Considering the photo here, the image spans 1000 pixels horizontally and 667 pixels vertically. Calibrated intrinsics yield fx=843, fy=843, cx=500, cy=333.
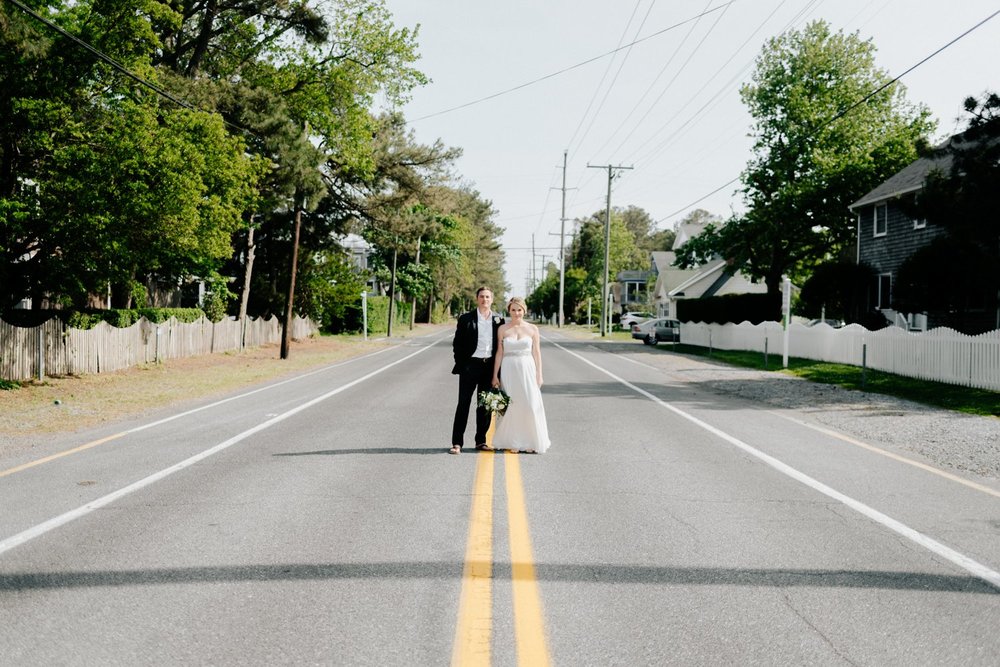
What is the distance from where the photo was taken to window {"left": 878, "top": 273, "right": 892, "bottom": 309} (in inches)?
1334

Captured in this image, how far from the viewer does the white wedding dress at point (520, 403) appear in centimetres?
925

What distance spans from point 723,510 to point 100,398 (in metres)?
13.7

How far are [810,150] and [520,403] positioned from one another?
1552 inches

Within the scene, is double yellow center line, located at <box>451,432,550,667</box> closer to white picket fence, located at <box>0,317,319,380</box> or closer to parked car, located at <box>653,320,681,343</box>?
white picket fence, located at <box>0,317,319,380</box>

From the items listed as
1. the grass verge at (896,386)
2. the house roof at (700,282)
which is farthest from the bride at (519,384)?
the house roof at (700,282)

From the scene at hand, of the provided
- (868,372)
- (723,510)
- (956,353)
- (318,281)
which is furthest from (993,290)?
(318,281)

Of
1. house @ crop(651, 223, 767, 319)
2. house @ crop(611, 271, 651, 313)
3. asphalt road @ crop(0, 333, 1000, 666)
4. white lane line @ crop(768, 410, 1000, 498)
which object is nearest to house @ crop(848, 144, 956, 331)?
white lane line @ crop(768, 410, 1000, 498)

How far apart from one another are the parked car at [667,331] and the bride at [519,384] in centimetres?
3785

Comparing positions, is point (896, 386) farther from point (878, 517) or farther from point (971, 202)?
point (878, 517)

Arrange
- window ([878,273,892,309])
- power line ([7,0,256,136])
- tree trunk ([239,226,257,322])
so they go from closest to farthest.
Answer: power line ([7,0,256,136]) → window ([878,273,892,309]) → tree trunk ([239,226,257,322])

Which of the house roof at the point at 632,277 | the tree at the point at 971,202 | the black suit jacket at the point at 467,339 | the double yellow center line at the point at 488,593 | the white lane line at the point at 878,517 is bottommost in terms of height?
the white lane line at the point at 878,517

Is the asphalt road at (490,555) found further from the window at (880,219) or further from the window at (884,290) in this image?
the window at (880,219)

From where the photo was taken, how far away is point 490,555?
5.31 metres

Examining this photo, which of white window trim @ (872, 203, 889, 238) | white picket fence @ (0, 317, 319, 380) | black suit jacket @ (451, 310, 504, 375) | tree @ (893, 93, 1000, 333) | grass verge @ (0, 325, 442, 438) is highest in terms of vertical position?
white window trim @ (872, 203, 889, 238)
